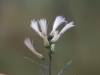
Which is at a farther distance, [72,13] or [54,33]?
[72,13]

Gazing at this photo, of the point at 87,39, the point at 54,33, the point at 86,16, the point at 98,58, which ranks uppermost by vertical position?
the point at 86,16

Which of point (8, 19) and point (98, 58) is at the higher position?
point (8, 19)

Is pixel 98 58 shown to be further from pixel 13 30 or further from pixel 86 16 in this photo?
pixel 13 30

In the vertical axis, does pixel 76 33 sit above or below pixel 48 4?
below

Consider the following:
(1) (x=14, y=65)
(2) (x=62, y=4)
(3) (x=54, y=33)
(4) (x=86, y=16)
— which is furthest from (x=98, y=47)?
(3) (x=54, y=33)

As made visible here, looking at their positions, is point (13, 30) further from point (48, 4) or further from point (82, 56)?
point (82, 56)

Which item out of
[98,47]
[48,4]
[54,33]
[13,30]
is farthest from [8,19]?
[54,33]
